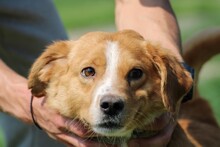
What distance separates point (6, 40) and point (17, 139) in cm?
76

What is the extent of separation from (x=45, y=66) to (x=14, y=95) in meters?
0.38

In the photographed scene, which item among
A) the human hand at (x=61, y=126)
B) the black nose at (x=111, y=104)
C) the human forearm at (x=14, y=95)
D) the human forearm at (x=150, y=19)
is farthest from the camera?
the human forearm at (x=150, y=19)

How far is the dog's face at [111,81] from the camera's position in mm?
4355

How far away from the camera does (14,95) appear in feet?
16.4

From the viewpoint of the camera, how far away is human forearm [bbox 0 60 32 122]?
16.3ft

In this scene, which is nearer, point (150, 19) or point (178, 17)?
point (150, 19)

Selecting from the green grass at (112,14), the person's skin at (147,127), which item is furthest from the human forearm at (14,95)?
the green grass at (112,14)

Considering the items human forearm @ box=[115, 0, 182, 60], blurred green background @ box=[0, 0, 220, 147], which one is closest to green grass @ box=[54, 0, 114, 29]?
blurred green background @ box=[0, 0, 220, 147]

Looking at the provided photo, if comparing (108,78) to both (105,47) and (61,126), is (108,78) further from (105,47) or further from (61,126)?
(61,126)

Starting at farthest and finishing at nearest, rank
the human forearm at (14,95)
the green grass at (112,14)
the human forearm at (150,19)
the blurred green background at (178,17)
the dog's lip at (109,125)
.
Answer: the green grass at (112,14), the blurred green background at (178,17), the human forearm at (150,19), the human forearm at (14,95), the dog's lip at (109,125)

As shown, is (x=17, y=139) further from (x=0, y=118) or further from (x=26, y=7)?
(x=26, y=7)

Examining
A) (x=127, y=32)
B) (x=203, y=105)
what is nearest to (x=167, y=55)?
(x=127, y=32)

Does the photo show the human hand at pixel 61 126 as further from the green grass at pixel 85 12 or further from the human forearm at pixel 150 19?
the green grass at pixel 85 12

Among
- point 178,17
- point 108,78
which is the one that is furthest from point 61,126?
point 178,17
